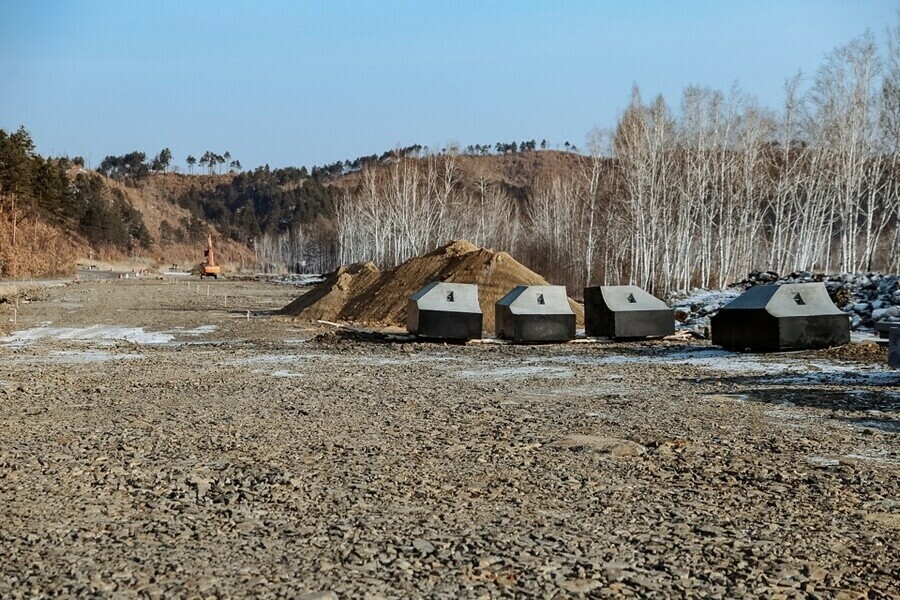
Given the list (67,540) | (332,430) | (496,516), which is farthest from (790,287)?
(67,540)

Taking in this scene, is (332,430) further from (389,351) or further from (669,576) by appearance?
(389,351)

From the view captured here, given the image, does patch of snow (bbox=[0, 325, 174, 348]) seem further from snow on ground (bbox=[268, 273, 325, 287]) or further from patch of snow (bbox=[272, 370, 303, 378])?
snow on ground (bbox=[268, 273, 325, 287])

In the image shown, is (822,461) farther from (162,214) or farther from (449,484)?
(162,214)

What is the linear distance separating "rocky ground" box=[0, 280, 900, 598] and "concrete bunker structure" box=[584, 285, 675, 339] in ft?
25.0

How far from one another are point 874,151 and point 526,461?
42.4m

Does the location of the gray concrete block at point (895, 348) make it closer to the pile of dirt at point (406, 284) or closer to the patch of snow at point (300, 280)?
the pile of dirt at point (406, 284)

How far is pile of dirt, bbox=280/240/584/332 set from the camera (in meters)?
30.9

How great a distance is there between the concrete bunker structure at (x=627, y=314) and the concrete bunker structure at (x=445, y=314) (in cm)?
323

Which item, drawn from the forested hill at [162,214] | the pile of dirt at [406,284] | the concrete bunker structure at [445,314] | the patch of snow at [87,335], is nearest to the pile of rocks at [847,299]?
the pile of dirt at [406,284]

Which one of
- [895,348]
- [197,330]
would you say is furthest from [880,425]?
[197,330]

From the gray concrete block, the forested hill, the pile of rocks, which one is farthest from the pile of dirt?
the forested hill

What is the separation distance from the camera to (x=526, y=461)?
27.8 ft

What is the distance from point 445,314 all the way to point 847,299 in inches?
506

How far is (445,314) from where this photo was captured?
23516 mm
